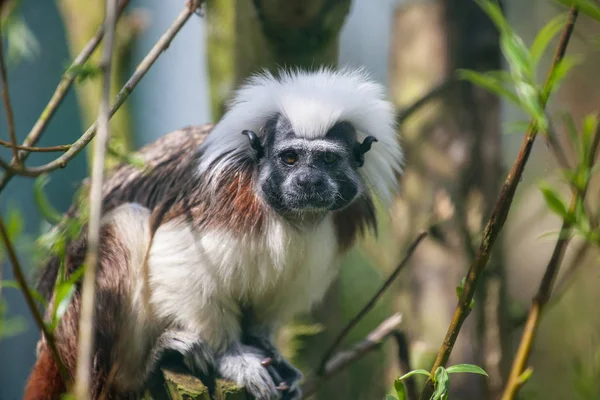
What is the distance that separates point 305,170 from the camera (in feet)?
8.75

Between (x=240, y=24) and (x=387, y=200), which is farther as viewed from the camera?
(x=240, y=24)

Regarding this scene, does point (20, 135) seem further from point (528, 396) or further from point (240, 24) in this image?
point (528, 396)

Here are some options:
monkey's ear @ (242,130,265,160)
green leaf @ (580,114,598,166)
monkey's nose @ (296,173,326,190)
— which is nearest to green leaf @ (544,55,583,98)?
Result: green leaf @ (580,114,598,166)

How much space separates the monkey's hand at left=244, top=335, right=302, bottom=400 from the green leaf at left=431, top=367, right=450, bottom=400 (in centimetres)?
148

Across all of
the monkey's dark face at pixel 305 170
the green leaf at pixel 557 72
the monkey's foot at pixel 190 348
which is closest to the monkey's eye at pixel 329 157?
the monkey's dark face at pixel 305 170

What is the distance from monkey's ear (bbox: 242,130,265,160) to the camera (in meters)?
2.79

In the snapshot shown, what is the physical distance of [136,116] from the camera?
444cm

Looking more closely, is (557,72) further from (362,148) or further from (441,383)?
(362,148)

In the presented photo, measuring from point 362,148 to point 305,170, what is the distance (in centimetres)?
33

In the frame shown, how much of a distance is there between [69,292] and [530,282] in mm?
5715

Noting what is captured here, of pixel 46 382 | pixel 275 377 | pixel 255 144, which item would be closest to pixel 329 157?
pixel 255 144

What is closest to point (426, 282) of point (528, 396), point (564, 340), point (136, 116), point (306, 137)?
point (528, 396)

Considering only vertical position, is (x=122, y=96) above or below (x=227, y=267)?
above

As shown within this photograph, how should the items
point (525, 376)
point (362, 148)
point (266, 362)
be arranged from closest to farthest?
point (525, 376)
point (362, 148)
point (266, 362)
